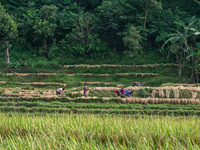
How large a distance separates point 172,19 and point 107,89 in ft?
41.5

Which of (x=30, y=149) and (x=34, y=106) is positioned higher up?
(x=30, y=149)

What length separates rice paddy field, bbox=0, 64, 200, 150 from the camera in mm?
3570

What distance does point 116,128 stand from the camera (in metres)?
3.93

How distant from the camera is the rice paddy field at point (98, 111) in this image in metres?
3.57

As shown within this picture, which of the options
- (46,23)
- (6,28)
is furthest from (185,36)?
(6,28)

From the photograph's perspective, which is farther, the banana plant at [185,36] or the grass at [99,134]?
the banana plant at [185,36]

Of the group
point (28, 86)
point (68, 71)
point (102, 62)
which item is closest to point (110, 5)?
point (102, 62)

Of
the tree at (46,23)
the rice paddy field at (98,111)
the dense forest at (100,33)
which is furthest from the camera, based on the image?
the tree at (46,23)

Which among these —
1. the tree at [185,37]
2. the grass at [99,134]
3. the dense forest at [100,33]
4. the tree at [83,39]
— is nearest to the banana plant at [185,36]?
the tree at [185,37]

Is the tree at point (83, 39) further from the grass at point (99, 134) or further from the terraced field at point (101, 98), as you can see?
the grass at point (99, 134)

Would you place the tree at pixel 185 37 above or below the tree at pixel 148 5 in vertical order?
below

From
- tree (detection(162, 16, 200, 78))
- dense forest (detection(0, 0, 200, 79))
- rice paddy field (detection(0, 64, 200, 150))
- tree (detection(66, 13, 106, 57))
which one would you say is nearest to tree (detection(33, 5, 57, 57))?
dense forest (detection(0, 0, 200, 79))

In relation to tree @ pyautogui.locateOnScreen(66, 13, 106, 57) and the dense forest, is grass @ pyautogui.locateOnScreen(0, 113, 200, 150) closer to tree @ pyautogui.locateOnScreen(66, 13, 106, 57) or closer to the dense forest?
the dense forest

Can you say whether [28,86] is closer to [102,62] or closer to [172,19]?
[102,62]
